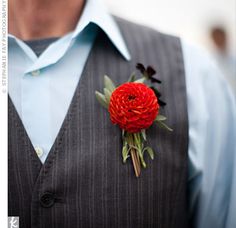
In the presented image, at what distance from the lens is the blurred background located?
14.8ft

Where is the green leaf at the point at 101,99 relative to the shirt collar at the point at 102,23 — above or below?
below

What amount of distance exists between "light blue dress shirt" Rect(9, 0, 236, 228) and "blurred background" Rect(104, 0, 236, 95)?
2995 mm

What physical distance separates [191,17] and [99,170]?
14.0 ft

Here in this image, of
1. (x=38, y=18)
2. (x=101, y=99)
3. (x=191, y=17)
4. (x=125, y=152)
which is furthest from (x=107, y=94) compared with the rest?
(x=191, y=17)

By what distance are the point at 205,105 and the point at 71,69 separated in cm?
29

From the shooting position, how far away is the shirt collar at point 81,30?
1143mm

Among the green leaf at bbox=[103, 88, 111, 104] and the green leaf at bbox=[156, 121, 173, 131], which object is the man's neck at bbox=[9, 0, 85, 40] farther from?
the green leaf at bbox=[156, 121, 173, 131]

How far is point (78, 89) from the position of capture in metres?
1.12

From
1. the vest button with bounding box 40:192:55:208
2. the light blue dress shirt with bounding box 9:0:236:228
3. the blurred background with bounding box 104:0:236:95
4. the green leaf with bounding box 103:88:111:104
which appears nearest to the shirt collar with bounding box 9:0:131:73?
the light blue dress shirt with bounding box 9:0:236:228

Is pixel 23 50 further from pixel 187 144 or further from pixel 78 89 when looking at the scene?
pixel 187 144

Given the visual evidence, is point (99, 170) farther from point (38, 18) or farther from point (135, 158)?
point (38, 18)

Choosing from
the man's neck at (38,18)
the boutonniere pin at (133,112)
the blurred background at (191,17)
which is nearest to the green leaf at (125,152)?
the boutonniere pin at (133,112)

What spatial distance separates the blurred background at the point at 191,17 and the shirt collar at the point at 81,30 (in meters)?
3.02

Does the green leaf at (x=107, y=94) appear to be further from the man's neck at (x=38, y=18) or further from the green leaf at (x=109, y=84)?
the man's neck at (x=38, y=18)
